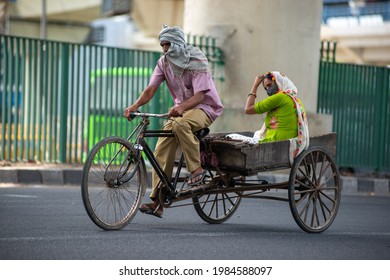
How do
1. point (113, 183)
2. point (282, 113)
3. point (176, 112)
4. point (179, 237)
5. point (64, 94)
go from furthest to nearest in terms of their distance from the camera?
point (64, 94) < point (282, 113) < point (176, 112) < point (113, 183) < point (179, 237)

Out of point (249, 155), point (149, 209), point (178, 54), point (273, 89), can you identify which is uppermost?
point (178, 54)

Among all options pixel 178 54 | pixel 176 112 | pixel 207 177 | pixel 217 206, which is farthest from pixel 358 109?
pixel 176 112

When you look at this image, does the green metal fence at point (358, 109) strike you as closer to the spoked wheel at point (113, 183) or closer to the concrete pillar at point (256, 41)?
the concrete pillar at point (256, 41)

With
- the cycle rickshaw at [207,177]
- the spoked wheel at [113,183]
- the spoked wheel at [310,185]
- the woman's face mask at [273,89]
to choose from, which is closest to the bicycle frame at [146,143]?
the cycle rickshaw at [207,177]

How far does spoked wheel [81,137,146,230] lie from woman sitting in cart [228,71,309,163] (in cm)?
117

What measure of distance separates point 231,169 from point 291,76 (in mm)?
7032

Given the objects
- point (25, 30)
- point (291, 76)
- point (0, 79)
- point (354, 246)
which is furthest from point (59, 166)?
point (25, 30)

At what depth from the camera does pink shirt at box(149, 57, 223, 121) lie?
768 centimetres

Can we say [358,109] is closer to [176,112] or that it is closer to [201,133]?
[201,133]

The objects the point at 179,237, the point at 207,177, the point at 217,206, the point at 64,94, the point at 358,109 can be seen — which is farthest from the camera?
the point at 358,109

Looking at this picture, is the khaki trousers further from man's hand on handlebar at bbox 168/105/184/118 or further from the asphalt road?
the asphalt road

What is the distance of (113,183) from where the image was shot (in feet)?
23.6

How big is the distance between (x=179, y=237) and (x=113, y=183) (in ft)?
2.25

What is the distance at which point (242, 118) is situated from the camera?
14.2 metres
